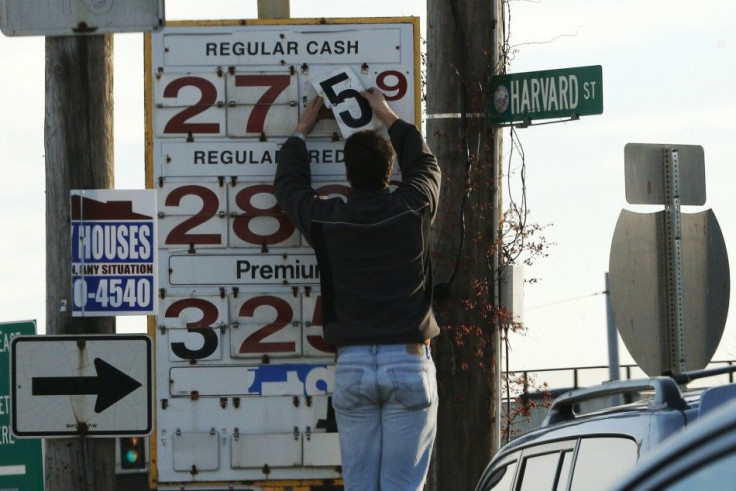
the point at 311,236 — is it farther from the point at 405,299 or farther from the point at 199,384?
the point at 199,384

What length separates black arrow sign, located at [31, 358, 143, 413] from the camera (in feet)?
20.4

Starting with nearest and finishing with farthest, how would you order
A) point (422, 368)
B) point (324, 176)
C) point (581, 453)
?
point (581, 453), point (422, 368), point (324, 176)

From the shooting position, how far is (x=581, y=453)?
5.42 metres

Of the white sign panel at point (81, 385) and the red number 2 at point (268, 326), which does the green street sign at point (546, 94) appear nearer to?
the red number 2 at point (268, 326)

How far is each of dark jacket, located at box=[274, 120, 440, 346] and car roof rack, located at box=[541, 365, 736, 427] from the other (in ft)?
2.99

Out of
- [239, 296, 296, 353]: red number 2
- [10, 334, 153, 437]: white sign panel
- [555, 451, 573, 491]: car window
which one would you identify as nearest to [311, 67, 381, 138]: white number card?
[239, 296, 296, 353]: red number 2

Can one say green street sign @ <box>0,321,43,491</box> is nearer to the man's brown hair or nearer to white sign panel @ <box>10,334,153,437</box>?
white sign panel @ <box>10,334,153,437</box>

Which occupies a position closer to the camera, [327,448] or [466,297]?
[327,448]

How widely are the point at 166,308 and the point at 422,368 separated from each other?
151cm

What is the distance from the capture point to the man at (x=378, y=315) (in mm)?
6758

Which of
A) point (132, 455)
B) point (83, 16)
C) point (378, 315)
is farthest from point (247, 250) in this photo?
point (132, 455)

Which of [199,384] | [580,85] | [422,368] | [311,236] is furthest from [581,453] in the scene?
[580,85]

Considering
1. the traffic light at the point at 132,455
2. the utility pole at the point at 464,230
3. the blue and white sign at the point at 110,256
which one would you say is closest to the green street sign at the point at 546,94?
the utility pole at the point at 464,230

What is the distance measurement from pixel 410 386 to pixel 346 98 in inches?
61.4
